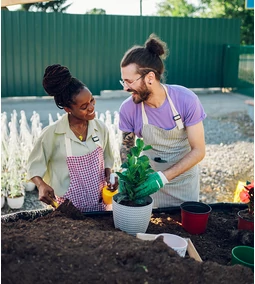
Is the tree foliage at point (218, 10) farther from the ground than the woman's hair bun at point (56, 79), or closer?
farther from the ground

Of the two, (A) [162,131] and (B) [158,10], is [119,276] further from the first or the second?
(B) [158,10]

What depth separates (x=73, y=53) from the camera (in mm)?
10195

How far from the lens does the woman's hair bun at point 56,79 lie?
2.09 metres

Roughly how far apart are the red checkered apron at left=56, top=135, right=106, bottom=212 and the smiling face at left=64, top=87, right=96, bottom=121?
146mm

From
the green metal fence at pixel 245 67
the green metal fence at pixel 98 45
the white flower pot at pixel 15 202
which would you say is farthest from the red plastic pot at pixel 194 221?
the green metal fence at pixel 245 67

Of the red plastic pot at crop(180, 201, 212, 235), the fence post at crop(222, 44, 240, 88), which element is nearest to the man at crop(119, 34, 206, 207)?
the red plastic pot at crop(180, 201, 212, 235)

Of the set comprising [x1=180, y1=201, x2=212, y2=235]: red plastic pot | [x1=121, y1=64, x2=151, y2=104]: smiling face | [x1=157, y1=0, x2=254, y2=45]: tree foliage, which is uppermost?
[x1=157, y1=0, x2=254, y2=45]: tree foliage

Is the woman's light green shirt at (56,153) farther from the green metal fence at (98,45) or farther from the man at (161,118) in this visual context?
the green metal fence at (98,45)

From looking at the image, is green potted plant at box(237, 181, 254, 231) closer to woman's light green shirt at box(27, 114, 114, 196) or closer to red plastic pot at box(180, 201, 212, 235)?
red plastic pot at box(180, 201, 212, 235)

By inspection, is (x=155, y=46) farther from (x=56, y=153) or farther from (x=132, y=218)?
(x=132, y=218)

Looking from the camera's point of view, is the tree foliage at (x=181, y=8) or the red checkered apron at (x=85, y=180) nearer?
the red checkered apron at (x=85, y=180)

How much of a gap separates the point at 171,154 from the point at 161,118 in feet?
0.77

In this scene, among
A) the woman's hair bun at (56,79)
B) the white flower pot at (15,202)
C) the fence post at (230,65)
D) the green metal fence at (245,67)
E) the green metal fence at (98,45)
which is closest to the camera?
the woman's hair bun at (56,79)

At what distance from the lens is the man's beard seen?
2.12 m
